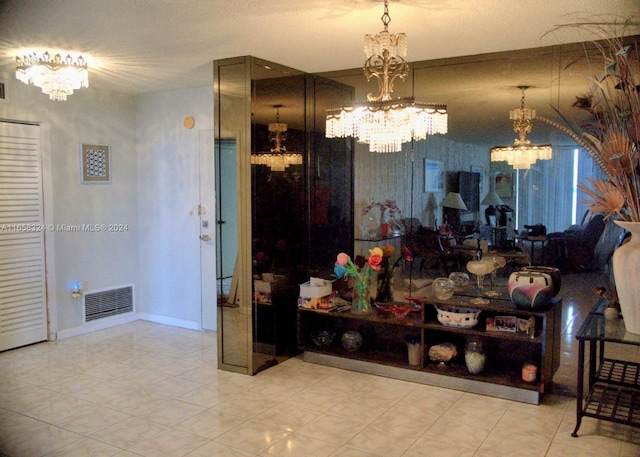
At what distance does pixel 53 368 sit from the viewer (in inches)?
172

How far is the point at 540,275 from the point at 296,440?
73.6 inches

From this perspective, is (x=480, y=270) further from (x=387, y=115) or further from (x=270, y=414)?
(x=270, y=414)

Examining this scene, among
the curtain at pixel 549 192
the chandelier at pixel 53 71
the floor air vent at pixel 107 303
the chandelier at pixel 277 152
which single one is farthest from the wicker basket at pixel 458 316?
the floor air vent at pixel 107 303

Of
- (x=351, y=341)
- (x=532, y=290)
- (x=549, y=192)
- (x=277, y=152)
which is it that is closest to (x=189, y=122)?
(x=277, y=152)

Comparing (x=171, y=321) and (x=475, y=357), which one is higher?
(x=475, y=357)

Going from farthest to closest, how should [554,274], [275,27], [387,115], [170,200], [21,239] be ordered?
1. [170,200]
2. [21,239]
3. [554,274]
4. [275,27]
5. [387,115]

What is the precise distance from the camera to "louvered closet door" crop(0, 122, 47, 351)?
473 centimetres

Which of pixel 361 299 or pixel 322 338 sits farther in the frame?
pixel 322 338

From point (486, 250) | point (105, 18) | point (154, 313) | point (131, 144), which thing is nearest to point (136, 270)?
point (154, 313)

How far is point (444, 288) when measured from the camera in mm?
3924

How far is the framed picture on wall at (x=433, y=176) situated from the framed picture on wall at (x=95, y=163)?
335cm

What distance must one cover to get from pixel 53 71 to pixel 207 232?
2179 millimetres

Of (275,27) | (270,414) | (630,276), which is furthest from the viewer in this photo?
(270,414)

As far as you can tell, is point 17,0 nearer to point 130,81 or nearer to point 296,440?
point 130,81
